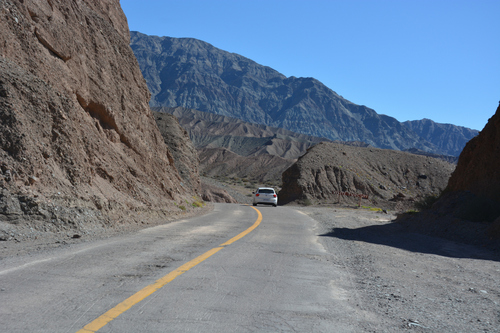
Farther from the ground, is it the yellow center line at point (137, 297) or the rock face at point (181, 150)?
the rock face at point (181, 150)

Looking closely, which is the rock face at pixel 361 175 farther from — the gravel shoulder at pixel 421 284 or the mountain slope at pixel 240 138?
the mountain slope at pixel 240 138

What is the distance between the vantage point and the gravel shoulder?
4.41 meters

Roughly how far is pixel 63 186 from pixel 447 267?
9.57 metres

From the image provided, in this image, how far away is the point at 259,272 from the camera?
250 inches

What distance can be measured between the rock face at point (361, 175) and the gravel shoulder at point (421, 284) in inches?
1287

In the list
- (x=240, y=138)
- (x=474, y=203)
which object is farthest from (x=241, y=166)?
(x=474, y=203)

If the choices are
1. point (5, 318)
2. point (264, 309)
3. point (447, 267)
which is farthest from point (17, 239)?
point (447, 267)

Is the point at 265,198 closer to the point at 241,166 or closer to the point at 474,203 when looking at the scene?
the point at 474,203

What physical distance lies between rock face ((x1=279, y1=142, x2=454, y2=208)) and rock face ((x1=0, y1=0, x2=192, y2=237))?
28.2m

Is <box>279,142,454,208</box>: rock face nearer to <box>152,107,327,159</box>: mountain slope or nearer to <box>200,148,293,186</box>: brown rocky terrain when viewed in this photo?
<box>200,148,293,186</box>: brown rocky terrain

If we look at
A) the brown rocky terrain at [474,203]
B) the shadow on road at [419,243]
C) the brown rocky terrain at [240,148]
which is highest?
the brown rocky terrain at [240,148]

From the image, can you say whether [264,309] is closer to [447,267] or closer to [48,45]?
[447,267]

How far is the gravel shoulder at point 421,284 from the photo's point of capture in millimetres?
4411

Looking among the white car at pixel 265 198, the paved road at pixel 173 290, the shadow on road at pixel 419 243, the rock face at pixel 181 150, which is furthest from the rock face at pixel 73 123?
the rock face at pixel 181 150
